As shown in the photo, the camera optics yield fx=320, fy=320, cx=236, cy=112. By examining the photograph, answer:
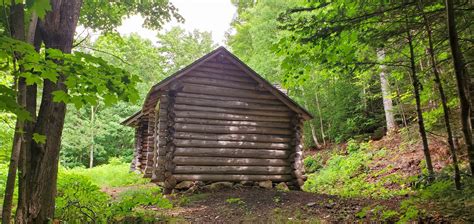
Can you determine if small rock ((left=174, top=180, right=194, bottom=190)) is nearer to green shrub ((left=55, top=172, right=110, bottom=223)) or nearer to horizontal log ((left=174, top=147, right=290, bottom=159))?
horizontal log ((left=174, top=147, right=290, bottom=159))

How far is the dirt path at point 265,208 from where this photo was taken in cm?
727

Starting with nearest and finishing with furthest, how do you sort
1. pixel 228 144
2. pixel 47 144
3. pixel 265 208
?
pixel 47 144
pixel 265 208
pixel 228 144

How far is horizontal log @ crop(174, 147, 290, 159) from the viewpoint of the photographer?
11623mm

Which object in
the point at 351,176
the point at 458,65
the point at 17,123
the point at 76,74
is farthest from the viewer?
the point at 351,176

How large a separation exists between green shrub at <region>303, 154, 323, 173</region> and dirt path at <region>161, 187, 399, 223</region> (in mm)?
8539

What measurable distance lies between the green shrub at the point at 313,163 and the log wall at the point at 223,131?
6146 mm

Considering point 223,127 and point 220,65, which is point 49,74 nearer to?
point 223,127

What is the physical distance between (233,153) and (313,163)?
8.73 m

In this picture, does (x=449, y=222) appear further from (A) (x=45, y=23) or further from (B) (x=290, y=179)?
(B) (x=290, y=179)

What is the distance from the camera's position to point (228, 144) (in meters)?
12.2

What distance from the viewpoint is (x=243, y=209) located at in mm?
8648

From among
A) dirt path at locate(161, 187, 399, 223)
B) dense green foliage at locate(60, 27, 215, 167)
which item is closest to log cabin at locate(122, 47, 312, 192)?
dirt path at locate(161, 187, 399, 223)

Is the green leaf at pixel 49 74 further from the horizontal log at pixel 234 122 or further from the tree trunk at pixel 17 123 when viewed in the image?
the horizontal log at pixel 234 122

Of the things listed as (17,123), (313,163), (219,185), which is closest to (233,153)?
(219,185)
